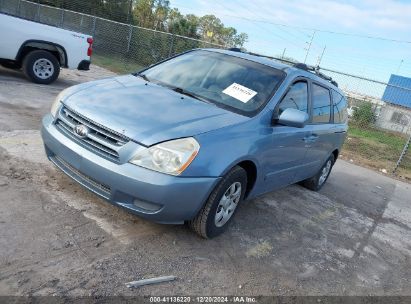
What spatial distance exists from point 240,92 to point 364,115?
533 inches

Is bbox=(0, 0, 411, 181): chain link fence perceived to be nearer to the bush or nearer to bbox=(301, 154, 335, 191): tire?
the bush

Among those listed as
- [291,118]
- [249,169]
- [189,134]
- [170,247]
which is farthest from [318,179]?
[189,134]

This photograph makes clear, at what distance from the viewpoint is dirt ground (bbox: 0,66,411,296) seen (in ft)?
10.3

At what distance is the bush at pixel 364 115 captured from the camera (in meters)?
16.6

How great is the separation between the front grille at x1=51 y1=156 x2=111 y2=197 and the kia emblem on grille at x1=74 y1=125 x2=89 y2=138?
1.02 feet

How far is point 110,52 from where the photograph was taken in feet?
67.8

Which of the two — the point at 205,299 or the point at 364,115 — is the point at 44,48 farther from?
the point at 364,115

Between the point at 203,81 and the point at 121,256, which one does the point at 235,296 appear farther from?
the point at 203,81

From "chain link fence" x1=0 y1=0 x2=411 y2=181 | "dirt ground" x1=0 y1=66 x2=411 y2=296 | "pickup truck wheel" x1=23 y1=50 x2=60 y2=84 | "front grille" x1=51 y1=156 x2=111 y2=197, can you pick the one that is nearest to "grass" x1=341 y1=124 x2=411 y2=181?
"chain link fence" x1=0 y1=0 x2=411 y2=181

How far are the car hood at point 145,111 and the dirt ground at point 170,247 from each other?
91 cm

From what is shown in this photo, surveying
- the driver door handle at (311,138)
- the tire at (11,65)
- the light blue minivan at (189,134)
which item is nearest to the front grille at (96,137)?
the light blue minivan at (189,134)

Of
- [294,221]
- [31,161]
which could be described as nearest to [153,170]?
[31,161]

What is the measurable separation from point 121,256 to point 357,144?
444 inches

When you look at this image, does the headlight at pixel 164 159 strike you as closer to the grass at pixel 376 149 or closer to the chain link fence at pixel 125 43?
the grass at pixel 376 149
